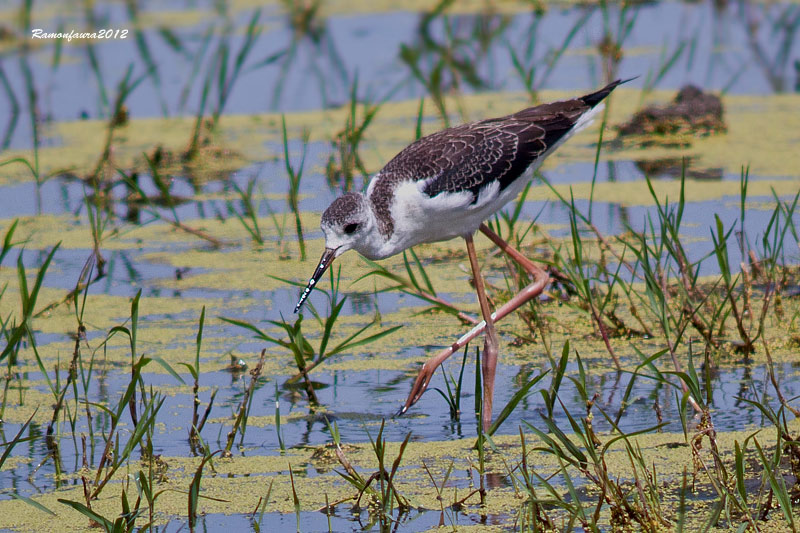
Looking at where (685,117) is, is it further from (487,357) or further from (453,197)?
(487,357)

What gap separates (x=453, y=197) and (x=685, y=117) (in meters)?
4.39

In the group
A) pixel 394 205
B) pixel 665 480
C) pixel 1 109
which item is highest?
pixel 1 109

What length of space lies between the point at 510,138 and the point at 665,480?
2.08 metres

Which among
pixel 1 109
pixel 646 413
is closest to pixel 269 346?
pixel 646 413

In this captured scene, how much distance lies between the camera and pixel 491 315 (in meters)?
5.71

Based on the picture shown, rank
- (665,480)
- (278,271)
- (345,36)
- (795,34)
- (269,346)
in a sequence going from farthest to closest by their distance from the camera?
(345,36) → (795,34) → (278,271) → (269,346) → (665,480)

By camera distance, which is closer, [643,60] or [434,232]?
[434,232]

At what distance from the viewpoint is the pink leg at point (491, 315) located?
524 centimetres

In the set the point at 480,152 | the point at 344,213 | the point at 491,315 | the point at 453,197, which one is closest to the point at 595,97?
the point at 480,152

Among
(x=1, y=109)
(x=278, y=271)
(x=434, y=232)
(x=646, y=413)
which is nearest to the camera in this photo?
(x=646, y=413)

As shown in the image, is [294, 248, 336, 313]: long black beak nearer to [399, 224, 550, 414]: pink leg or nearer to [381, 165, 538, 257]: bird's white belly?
[381, 165, 538, 257]: bird's white belly

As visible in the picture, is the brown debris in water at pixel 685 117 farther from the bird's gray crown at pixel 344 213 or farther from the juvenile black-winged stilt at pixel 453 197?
the bird's gray crown at pixel 344 213

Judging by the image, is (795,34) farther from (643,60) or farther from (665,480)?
(665,480)

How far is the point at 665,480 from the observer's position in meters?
4.45
